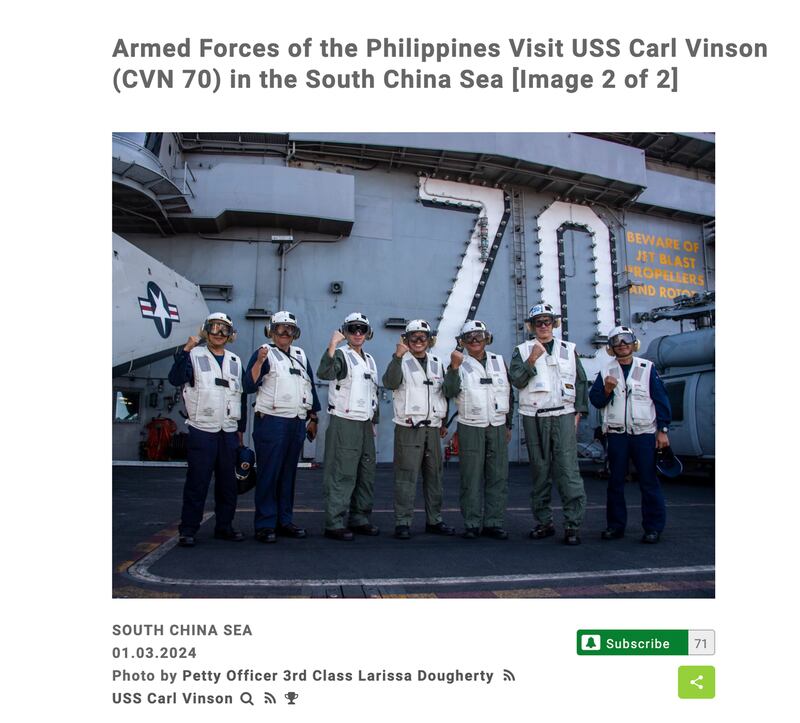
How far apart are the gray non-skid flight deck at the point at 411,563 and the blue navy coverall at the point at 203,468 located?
0.66 feet

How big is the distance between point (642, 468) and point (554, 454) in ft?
2.27

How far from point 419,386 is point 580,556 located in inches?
68.8

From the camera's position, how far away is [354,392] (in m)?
4.46

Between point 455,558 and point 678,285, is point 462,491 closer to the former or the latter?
point 455,558

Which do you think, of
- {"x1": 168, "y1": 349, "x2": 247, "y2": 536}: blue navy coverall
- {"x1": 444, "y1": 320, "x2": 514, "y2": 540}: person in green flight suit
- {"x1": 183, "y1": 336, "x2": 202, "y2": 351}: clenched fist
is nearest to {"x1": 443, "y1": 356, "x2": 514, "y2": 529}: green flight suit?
{"x1": 444, "y1": 320, "x2": 514, "y2": 540}: person in green flight suit

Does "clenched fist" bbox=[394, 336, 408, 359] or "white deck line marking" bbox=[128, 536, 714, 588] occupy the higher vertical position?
"clenched fist" bbox=[394, 336, 408, 359]

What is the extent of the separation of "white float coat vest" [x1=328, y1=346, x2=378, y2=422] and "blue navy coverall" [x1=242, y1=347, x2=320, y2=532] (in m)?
0.36

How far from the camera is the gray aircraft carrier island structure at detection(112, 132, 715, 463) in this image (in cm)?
1162

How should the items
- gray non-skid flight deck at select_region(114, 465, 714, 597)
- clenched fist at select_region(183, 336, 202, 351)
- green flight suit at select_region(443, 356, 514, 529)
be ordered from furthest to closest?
green flight suit at select_region(443, 356, 514, 529) → clenched fist at select_region(183, 336, 202, 351) → gray non-skid flight deck at select_region(114, 465, 714, 597)

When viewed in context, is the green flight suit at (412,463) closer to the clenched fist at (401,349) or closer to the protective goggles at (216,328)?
the clenched fist at (401,349)

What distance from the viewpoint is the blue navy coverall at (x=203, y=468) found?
13.0ft

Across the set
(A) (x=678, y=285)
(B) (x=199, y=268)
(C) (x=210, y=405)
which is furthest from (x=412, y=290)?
(C) (x=210, y=405)
